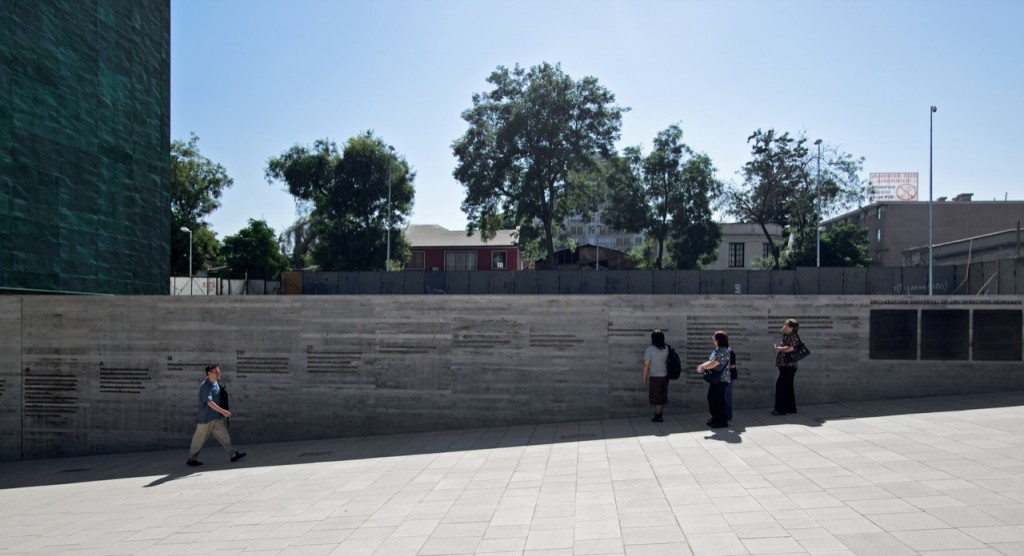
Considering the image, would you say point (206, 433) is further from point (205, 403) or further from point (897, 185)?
point (897, 185)

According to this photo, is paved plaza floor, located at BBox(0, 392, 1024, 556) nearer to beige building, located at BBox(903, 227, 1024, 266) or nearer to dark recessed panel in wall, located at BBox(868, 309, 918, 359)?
dark recessed panel in wall, located at BBox(868, 309, 918, 359)

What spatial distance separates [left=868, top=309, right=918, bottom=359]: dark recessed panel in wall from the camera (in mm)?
12445

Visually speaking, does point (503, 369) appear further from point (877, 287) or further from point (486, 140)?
point (486, 140)

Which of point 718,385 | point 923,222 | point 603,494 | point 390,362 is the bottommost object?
point 603,494

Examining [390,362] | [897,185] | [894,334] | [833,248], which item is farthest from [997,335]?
[897,185]

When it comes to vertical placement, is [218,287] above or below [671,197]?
below

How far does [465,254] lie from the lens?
194 feet

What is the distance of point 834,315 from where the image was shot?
500 inches

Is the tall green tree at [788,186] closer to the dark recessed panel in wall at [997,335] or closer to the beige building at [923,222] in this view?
the beige building at [923,222]

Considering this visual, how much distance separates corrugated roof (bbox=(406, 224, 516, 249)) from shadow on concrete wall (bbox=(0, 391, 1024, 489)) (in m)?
44.1

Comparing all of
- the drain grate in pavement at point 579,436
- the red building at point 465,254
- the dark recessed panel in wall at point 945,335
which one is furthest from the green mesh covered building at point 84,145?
the red building at point 465,254

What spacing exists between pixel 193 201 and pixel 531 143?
30.9 meters

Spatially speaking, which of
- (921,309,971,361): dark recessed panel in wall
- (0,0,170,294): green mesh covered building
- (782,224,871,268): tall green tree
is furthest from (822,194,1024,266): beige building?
(0,0,170,294): green mesh covered building

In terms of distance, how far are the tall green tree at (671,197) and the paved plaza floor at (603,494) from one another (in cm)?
3165
